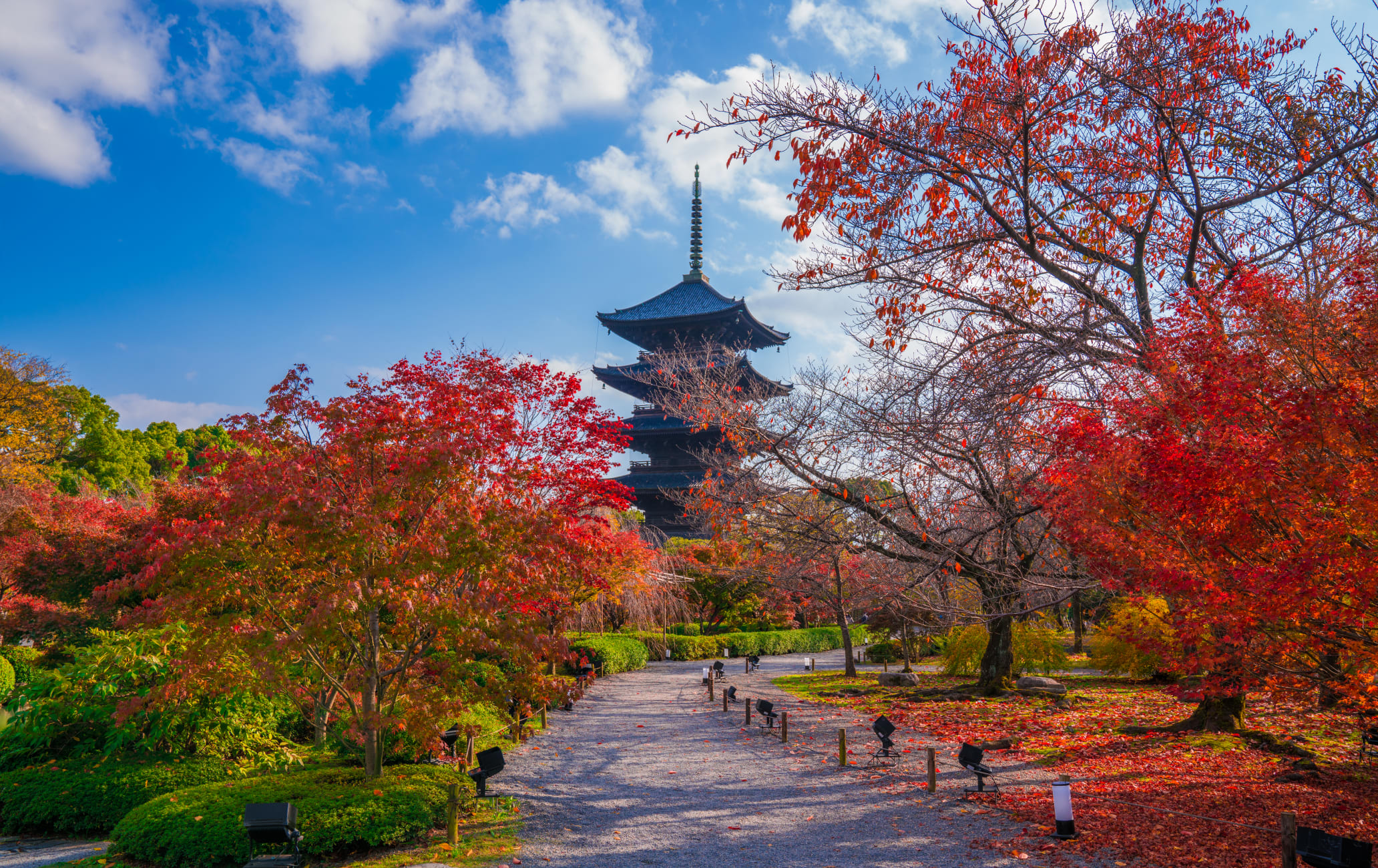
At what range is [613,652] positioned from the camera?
22.5m

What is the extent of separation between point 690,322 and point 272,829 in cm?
3618

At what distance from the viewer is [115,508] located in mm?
17672

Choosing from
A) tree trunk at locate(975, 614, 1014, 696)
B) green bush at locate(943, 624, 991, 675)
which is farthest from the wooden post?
green bush at locate(943, 624, 991, 675)

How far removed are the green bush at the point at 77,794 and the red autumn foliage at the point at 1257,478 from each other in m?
9.56

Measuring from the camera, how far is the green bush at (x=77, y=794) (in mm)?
7184

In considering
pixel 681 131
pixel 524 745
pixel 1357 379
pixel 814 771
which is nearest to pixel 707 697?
pixel 524 745

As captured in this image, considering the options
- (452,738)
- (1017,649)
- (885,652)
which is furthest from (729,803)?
(885,652)

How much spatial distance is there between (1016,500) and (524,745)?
914 cm

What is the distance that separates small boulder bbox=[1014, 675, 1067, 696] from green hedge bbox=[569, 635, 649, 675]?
10609 millimetres

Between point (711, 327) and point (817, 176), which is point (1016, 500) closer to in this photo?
point (817, 176)

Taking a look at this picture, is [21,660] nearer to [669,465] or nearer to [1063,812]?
[1063,812]

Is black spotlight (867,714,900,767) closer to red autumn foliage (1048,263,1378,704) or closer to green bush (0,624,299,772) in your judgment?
red autumn foliage (1048,263,1378,704)

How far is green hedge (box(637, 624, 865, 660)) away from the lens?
28688mm

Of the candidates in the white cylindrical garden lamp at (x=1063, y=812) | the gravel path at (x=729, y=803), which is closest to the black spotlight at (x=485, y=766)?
the gravel path at (x=729, y=803)
